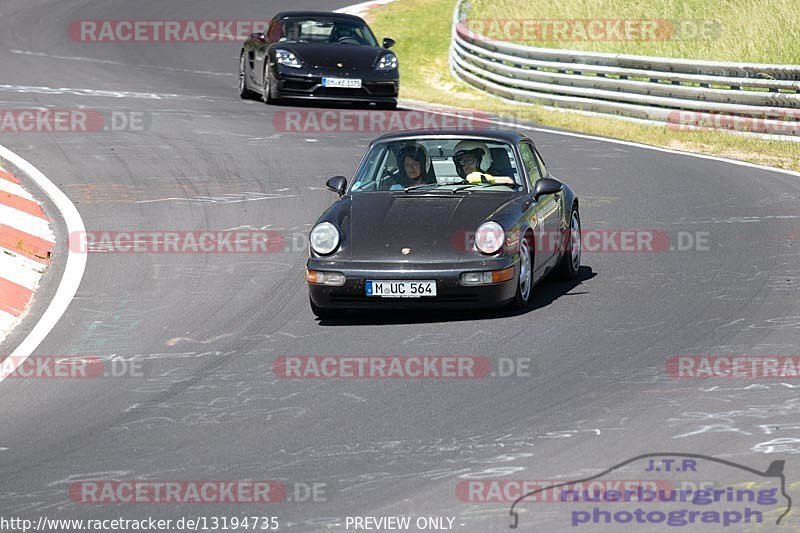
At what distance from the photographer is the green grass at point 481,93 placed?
1938 cm

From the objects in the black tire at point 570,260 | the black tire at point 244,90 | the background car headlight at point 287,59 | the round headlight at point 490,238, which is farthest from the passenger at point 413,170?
the black tire at point 244,90

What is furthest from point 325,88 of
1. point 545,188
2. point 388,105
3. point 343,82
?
point 545,188

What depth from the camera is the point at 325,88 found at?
21.3m

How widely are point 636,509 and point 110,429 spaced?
292 cm

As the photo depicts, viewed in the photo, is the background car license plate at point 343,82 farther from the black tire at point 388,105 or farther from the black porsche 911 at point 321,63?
the black tire at point 388,105

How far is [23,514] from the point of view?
6227mm

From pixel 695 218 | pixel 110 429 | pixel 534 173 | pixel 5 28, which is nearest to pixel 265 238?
pixel 534 173

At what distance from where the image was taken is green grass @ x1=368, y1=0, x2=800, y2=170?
19.4m

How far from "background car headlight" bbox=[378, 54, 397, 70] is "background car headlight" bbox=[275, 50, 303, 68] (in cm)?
120

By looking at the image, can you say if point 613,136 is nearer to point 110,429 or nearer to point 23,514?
point 110,429

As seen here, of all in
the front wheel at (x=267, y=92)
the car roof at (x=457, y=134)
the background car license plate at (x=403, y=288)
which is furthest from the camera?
the front wheel at (x=267, y=92)

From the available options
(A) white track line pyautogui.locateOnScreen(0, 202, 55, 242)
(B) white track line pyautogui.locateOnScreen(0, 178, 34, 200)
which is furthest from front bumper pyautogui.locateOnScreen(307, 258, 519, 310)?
(B) white track line pyautogui.locateOnScreen(0, 178, 34, 200)

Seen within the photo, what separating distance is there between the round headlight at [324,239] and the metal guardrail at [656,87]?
36.4 ft

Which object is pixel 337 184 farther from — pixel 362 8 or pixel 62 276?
pixel 362 8
